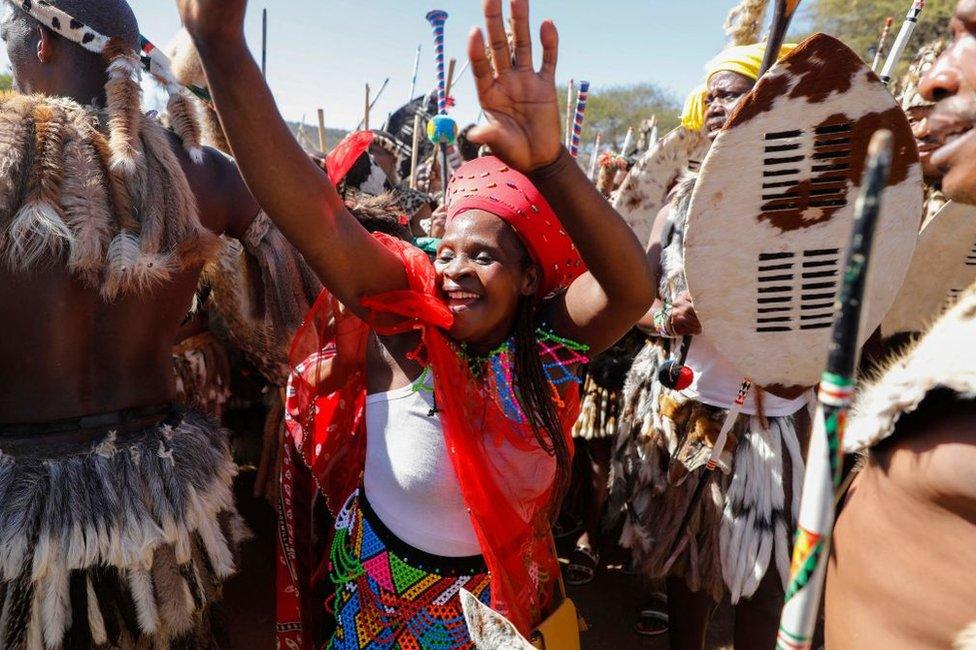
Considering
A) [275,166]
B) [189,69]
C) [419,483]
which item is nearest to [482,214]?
[275,166]

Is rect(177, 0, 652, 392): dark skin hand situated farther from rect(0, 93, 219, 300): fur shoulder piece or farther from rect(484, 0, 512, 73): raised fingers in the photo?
rect(0, 93, 219, 300): fur shoulder piece

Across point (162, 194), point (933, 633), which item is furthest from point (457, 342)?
point (933, 633)

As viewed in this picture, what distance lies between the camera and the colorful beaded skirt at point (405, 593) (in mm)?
1622

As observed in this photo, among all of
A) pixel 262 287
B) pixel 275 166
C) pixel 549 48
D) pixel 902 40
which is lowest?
pixel 262 287

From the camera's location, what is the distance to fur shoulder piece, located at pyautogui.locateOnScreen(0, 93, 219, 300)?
156cm

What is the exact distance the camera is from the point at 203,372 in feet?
10.8

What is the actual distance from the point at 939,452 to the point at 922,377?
0.10m

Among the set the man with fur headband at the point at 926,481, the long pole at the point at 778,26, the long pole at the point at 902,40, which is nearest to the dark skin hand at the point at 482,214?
the long pole at the point at 778,26

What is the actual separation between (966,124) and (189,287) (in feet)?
6.27

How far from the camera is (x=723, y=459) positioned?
8.40ft

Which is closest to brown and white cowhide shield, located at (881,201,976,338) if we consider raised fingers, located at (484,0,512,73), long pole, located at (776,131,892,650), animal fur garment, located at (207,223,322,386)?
raised fingers, located at (484,0,512,73)

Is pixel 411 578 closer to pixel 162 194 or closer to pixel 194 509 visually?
pixel 194 509

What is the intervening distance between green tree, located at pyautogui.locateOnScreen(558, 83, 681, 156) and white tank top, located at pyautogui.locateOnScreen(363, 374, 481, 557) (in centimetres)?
3389

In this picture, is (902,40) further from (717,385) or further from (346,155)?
(346,155)
